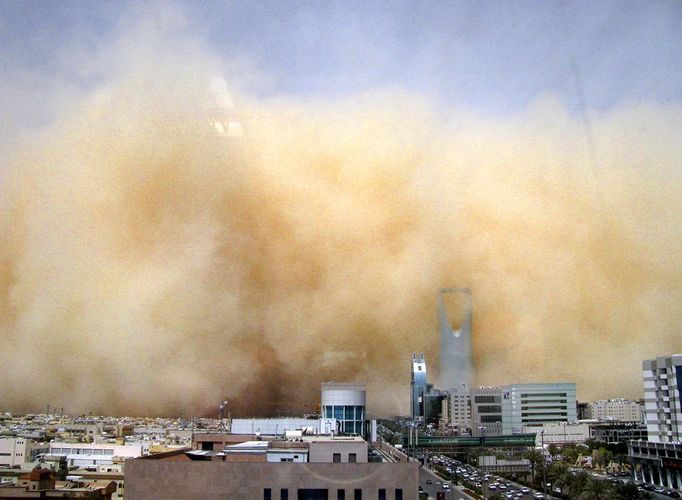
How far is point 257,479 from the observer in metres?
4.38

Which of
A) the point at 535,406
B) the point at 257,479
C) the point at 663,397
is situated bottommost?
the point at 257,479

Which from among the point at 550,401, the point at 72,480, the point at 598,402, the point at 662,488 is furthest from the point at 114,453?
the point at 598,402

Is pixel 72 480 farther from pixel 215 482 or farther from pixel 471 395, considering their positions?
pixel 471 395

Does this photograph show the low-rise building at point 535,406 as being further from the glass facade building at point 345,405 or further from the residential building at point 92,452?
the residential building at point 92,452

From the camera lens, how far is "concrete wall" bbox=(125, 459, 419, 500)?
438cm

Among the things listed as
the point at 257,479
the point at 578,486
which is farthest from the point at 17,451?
the point at 578,486

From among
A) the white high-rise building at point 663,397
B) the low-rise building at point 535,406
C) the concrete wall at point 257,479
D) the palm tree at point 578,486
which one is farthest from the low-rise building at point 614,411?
the concrete wall at point 257,479

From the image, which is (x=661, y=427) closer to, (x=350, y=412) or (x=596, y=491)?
(x=596, y=491)

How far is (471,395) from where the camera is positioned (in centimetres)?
1595

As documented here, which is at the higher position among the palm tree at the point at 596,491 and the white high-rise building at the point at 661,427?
the white high-rise building at the point at 661,427

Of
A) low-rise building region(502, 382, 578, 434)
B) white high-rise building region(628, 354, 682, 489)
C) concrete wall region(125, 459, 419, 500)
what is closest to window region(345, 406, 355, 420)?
white high-rise building region(628, 354, 682, 489)

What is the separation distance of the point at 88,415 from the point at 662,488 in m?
10.1

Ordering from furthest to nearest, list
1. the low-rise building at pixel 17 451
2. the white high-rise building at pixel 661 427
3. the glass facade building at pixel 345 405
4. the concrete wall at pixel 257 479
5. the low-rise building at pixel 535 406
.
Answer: the low-rise building at pixel 535 406, the glass facade building at pixel 345 405, the low-rise building at pixel 17 451, the white high-rise building at pixel 661 427, the concrete wall at pixel 257 479

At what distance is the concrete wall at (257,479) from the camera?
14.4 feet
